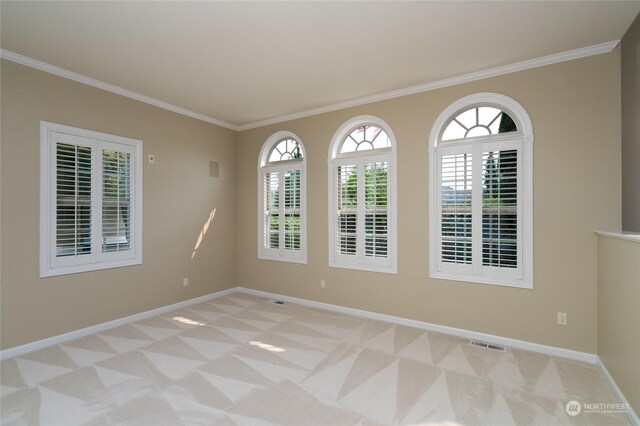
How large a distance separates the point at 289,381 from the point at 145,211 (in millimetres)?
3002

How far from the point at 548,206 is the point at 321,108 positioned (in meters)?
3.07

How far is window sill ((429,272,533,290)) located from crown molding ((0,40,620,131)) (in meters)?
2.19

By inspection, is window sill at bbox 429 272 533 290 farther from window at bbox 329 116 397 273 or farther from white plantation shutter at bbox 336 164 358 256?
white plantation shutter at bbox 336 164 358 256

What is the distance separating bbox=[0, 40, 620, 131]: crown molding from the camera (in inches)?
120

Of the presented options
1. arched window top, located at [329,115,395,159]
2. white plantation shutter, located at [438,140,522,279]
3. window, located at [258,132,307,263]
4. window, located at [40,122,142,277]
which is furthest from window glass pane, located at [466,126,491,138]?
window, located at [40,122,142,277]

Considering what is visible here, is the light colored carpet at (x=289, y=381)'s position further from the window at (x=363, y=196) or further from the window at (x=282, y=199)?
the window at (x=282, y=199)

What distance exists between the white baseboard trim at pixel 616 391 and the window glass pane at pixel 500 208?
3.47 feet

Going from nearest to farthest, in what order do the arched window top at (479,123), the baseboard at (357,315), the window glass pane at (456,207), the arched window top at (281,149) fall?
the baseboard at (357,315) < the arched window top at (479,123) < the window glass pane at (456,207) < the arched window top at (281,149)

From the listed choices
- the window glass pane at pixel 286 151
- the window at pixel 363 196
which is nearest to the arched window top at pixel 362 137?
the window at pixel 363 196

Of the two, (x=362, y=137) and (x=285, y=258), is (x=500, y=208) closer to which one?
(x=362, y=137)

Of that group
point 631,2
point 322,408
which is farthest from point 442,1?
point 322,408

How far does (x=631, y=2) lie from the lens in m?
2.37

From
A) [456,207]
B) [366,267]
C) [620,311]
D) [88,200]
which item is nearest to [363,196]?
[366,267]

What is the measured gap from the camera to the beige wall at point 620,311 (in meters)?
2.17
